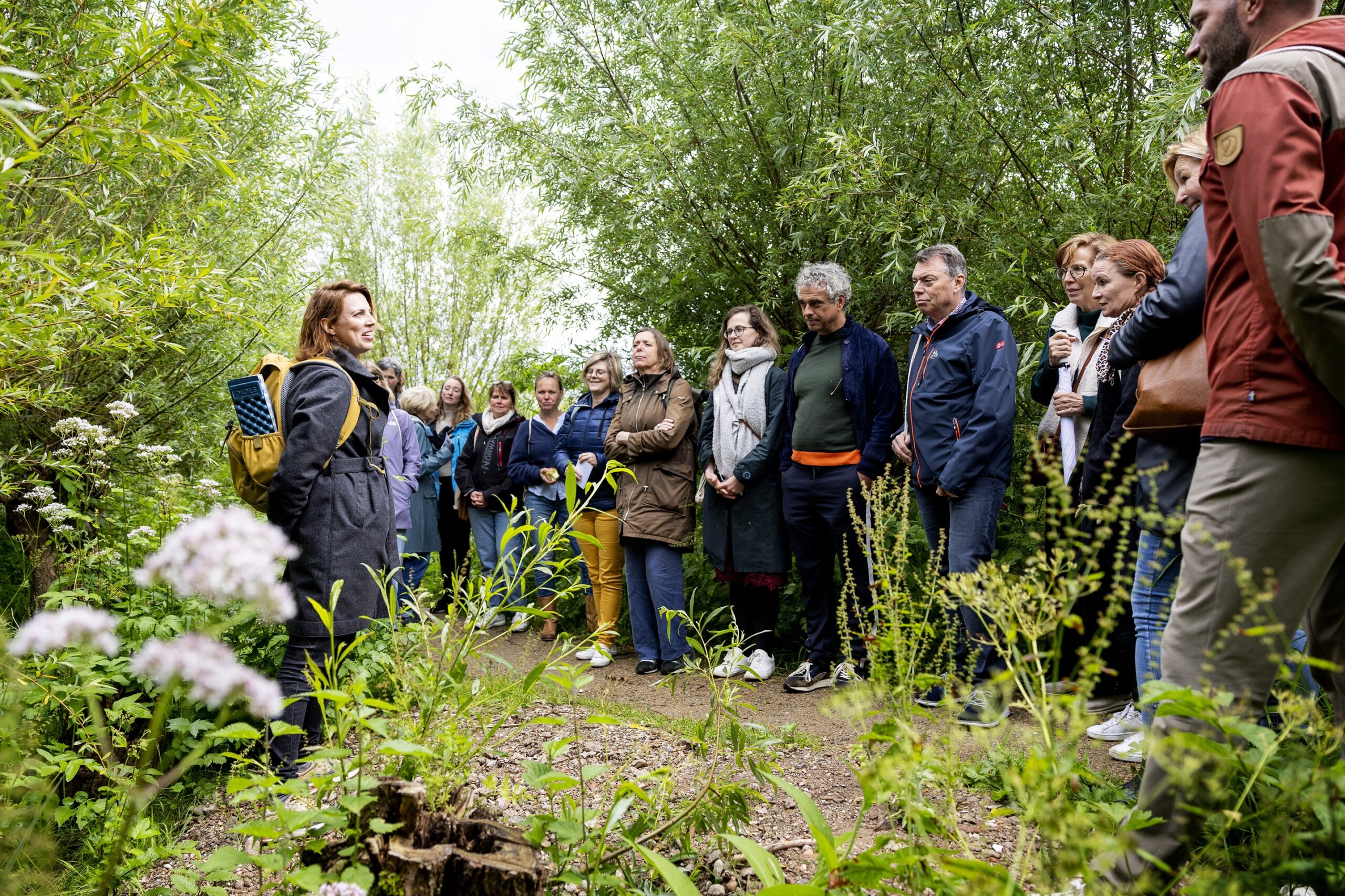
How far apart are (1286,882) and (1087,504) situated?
738 millimetres

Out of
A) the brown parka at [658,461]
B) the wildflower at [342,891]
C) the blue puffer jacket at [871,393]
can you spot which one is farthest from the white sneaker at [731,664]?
the brown parka at [658,461]

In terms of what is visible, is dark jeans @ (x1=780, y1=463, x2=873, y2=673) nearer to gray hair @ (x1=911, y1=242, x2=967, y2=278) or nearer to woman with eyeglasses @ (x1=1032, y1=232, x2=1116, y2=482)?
woman with eyeglasses @ (x1=1032, y1=232, x2=1116, y2=482)

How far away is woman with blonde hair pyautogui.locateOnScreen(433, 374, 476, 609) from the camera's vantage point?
25.6 feet

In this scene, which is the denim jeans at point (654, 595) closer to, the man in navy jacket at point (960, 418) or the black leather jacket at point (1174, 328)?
the man in navy jacket at point (960, 418)

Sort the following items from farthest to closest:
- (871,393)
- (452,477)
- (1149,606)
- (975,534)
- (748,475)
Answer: (452,477), (748,475), (871,393), (975,534), (1149,606)

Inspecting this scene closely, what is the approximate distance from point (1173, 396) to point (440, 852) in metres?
2.44

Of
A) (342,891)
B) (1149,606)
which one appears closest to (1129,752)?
(1149,606)

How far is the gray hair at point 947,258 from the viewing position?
14.2 feet

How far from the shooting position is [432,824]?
1.81 m

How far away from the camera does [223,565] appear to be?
863 mm

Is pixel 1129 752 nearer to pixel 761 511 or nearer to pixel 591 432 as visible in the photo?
pixel 761 511

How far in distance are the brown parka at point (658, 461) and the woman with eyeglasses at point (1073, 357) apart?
84.6 inches

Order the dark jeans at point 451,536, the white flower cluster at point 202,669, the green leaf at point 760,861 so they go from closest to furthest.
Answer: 1. the white flower cluster at point 202,669
2. the green leaf at point 760,861
3. the dark jeans at point 451,536

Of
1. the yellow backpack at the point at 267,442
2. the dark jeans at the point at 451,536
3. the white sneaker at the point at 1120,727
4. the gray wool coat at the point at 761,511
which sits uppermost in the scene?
the yellow backpack at the point at 267,442
